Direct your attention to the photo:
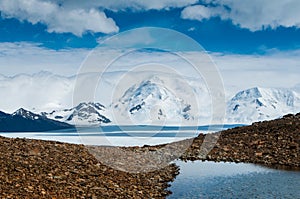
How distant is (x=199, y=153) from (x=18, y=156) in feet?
95.5

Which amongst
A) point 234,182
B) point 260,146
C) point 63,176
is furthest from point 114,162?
point 260,146

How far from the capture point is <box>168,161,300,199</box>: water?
89.2ft

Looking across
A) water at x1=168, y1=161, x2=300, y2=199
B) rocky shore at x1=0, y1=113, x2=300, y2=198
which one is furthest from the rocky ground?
water at x1=168, y1=161, x2=300, y2=199

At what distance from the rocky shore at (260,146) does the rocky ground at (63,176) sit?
44.7ft

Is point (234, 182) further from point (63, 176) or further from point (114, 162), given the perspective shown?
point (63, 176)

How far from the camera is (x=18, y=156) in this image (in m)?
29.0

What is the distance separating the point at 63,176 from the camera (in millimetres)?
25859

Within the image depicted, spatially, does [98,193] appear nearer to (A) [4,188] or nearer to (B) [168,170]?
(A) [4,188]

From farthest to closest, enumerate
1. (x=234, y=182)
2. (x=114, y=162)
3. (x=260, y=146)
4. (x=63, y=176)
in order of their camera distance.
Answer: (x=260, y=146)
(x=114, y=162)
(x=234, y=182)
(x=63, y=176)

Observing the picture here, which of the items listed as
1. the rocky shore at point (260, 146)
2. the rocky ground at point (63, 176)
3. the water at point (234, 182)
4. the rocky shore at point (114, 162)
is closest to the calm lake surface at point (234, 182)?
the water at point (234, 182)

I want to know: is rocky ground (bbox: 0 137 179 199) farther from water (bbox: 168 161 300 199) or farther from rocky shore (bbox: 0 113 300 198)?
water (bbox: 168 161 300 199)

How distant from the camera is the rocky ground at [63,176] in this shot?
73.0ft

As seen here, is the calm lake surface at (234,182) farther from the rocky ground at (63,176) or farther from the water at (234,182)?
the rocky ground at (63,176)

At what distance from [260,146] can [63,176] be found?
108ft
